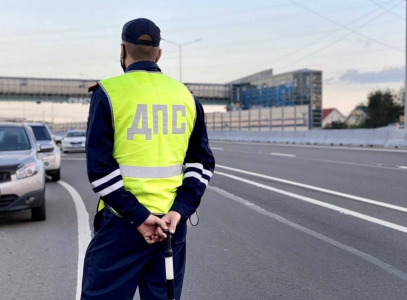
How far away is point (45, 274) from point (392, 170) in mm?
11818

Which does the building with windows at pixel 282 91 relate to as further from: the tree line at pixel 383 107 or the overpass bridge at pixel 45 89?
the overpass bridge at pixel 45 89

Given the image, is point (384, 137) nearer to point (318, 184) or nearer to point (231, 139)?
point (318, 184)

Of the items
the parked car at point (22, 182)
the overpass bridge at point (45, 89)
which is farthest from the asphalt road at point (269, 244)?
the overpass bridge at point (45, 89)

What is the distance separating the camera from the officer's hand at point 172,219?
2.53 m

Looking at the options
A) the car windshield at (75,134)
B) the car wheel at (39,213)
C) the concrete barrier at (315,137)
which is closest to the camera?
the car wheel at (39,213)

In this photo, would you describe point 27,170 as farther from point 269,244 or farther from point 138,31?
point 138,31

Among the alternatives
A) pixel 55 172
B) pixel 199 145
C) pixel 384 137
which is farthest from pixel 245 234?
pixel 384 137

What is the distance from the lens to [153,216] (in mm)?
2480

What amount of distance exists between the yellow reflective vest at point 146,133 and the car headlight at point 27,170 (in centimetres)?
588

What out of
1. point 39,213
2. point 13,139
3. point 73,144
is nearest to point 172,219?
point 39,213

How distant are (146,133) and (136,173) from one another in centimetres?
20

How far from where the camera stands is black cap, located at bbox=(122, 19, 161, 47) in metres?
2.62

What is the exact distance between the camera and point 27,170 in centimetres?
805

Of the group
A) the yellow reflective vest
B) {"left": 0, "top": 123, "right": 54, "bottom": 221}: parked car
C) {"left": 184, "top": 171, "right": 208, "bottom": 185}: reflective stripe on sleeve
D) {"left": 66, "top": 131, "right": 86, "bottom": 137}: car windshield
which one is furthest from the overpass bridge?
the yellow reflective vest
